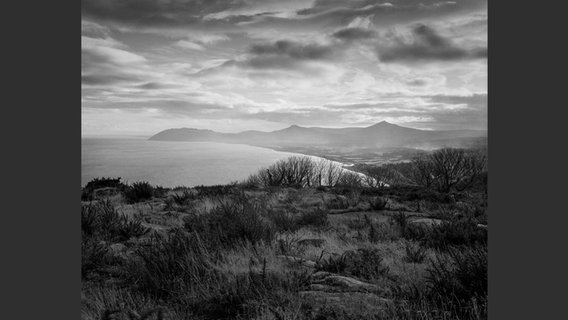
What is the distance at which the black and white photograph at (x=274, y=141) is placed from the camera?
373 centimetres

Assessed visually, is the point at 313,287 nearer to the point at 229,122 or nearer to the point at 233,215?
the point at 233,215

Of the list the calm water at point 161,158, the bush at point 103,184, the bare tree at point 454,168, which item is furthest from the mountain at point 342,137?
the bush at point 103,184

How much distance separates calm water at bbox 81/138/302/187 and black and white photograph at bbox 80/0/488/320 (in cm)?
5

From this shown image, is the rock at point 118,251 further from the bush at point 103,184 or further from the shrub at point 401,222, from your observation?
the bush at point 103,184

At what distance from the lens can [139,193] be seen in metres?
12.9

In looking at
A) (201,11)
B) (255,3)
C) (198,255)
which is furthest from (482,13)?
(198,255)

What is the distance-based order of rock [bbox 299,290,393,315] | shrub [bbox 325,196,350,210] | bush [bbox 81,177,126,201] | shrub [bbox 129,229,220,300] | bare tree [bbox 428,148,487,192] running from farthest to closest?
1. bare tree [bbox 428,148,487,192]
2. bush [bbox 81,177,126,201]
3. shrub [bbox 325,196,350,210]
4. shrub [bbox 129,229,220,300]
5. rock [bbox 299,290,393,315]

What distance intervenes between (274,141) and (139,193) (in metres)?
4.57

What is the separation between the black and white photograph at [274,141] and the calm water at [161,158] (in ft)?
0.16

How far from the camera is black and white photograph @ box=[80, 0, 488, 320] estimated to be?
3734mm

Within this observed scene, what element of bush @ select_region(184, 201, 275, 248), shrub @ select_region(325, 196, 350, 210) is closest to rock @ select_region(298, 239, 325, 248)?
bush @ select_region(184, 201, 275, 248)

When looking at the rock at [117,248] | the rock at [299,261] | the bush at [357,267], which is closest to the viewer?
the bush at [357,267]

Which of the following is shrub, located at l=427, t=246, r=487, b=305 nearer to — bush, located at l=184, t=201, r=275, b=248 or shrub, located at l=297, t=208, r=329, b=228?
bush, located at l=184, t=201, r=275, b=248

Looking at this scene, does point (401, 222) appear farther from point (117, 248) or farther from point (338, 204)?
point (117, 248)
